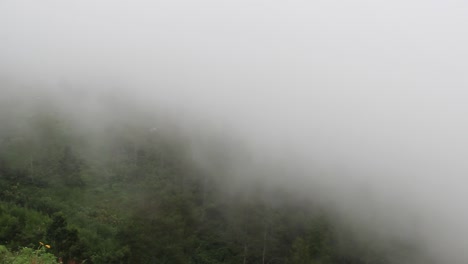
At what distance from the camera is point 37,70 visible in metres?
87.3

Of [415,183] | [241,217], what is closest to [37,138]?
[241,217]

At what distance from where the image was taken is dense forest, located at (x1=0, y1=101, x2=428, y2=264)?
37156mm

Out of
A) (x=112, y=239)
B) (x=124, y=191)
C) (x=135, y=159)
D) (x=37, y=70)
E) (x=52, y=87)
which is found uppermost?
(x=37, y=70)

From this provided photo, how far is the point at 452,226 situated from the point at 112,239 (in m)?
67.9

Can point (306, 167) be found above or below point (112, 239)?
above

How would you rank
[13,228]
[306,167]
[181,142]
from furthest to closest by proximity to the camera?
[306,167] < [181,142] < [13,228]

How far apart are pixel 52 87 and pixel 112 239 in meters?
49.5

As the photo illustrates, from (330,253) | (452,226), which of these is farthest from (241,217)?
(452,226)

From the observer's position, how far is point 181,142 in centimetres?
6831

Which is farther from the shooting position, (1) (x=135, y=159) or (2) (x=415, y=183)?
(2) (x=415, y=183)

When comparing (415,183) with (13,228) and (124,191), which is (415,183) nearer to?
(124,191)

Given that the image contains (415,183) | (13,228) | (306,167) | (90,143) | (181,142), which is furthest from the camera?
(415,183)

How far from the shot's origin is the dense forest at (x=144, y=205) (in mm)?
37156

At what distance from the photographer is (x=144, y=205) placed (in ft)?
144
